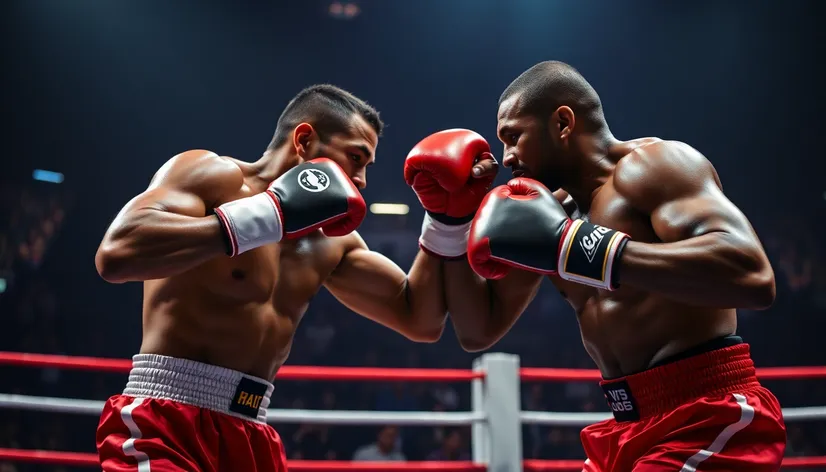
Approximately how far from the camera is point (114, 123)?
8.02 metres

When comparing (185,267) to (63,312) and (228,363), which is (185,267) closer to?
(228,363)

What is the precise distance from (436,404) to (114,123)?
4.72 meters

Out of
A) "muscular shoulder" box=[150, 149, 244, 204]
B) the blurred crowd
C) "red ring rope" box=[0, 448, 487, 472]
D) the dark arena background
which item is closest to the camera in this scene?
"muscular shoulder" box=[150, 149, 244, 204]

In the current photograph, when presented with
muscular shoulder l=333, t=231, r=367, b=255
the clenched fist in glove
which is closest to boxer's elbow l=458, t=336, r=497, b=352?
the clenched fist in glove

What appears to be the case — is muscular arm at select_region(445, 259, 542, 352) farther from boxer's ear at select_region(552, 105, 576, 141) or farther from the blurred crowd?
the blurred crowd

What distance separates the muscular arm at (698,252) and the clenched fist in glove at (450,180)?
57cm

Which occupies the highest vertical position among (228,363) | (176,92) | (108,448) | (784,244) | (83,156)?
(176,92)

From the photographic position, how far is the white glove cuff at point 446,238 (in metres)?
2.15

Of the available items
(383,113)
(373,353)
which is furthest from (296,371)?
(383,113)

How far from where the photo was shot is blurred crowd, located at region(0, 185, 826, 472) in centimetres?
556

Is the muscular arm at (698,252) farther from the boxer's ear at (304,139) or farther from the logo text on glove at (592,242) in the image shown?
the boxer's ear at (304,139)

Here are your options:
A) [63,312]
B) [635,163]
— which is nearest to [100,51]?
[63,312]

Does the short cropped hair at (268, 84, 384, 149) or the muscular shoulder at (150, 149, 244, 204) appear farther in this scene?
the short cropped hair at (268, 84, 384, 149)

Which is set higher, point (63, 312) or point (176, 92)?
point (176, 92)
